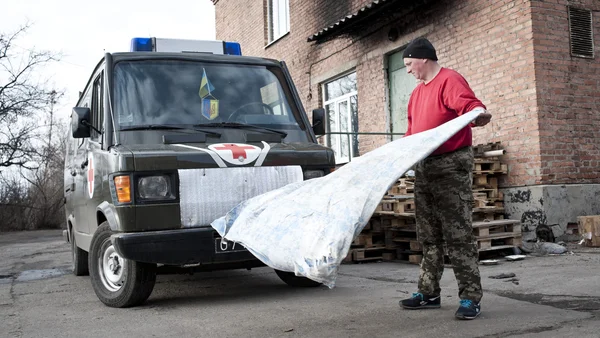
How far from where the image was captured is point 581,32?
9219 millimetres

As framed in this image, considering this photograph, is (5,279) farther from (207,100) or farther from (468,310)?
(468,310)

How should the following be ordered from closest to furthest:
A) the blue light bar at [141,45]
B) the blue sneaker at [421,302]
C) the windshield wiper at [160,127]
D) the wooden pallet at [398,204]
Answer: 1. the blue sneaker at [421,302]
2. the windshield wiper at [160,127]
3. the blue light bar at [141,45]
4. the wooden pallet at [398,204]

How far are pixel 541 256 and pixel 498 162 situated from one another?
1845mm

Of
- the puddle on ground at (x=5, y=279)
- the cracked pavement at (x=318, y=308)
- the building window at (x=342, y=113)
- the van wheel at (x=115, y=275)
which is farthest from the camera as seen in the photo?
the building window at (x=342, y=113)

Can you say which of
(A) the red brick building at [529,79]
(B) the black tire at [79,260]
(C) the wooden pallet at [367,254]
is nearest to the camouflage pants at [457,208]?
(C) the wooden pallet at [367,254]

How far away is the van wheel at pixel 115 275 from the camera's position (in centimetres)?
500

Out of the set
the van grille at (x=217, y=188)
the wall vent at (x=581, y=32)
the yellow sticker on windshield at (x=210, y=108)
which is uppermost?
the wall vent at (x=581, y=32)

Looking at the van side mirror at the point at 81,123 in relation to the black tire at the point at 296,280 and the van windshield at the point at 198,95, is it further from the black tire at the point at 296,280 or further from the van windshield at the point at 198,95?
the black tire at the point at 296,280

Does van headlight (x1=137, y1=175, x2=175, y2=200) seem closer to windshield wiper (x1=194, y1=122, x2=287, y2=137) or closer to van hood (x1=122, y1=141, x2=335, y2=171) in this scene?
van hood (x1=122, y1=141, x2=335, y2=171)

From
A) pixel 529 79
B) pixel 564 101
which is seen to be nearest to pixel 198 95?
pixel 529 79

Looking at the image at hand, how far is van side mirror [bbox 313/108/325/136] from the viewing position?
6.06 metres

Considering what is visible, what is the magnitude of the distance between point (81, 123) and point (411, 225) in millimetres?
4345

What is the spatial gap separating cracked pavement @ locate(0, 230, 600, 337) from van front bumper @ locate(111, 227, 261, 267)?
43 cm

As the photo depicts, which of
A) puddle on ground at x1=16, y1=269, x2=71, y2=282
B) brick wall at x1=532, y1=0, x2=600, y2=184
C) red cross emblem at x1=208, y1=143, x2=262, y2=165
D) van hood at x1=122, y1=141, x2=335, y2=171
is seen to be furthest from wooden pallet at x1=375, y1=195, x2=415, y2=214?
puddle on ground at x1=16, y1=269, x2=71, y2=282
